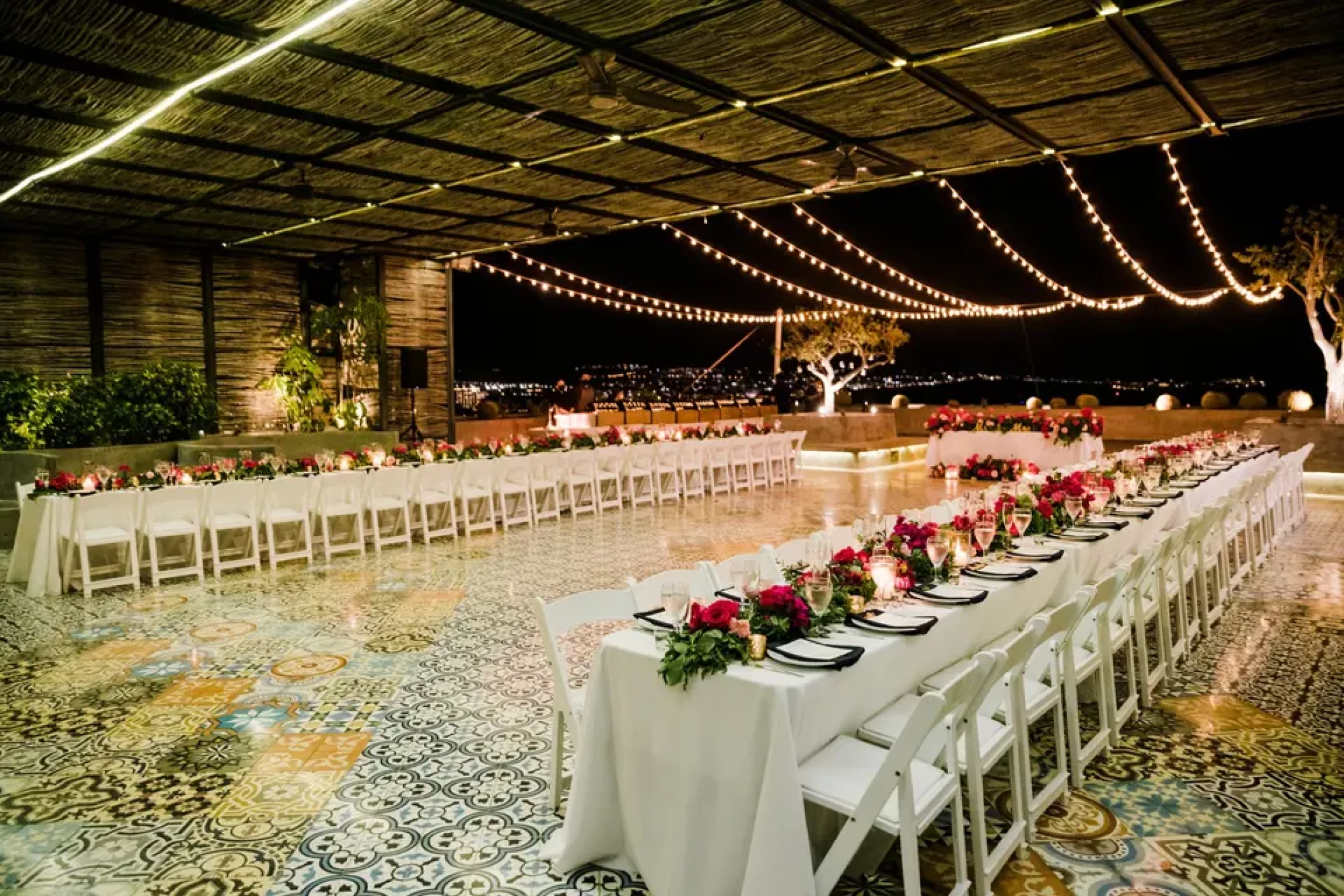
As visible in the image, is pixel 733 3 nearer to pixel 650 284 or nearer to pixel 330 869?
pixel 330 869

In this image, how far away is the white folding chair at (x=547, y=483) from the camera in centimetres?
893

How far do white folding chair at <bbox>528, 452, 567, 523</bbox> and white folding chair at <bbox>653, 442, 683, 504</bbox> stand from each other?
1.37 metres

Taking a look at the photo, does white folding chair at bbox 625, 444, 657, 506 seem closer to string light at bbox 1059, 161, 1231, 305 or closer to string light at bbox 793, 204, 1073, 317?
string light at bbox 793, 204, 1073, 317

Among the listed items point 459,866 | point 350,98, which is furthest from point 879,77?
point 459,866

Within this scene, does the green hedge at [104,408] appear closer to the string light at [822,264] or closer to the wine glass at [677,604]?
the string light at [822,264]

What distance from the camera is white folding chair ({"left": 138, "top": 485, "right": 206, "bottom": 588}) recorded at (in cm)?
638

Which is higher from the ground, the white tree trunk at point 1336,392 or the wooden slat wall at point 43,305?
the wooden slat wall at point 43,305

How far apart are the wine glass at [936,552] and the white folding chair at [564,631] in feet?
4.06

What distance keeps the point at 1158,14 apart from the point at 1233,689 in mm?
3471

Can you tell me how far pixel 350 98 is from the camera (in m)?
5.78

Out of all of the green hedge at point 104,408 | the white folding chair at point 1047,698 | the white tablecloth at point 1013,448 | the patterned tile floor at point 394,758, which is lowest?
the patterned tile floor at point 394,758

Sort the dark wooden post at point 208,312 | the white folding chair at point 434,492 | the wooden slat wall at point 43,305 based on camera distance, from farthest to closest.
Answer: the dark wooden post at point 208,312, the wooden slat wall at point 43,305, the white folding chair at point 434,492

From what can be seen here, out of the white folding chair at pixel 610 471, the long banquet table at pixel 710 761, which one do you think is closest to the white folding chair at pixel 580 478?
the white folding chair at pixel 610 471

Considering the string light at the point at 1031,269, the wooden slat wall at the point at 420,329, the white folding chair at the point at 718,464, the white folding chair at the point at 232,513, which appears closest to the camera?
the white folding chair at the point at 232,513
